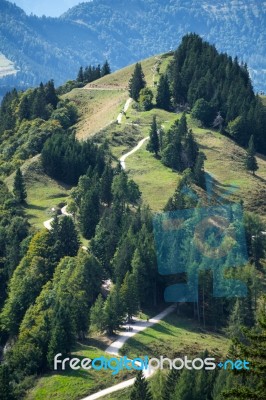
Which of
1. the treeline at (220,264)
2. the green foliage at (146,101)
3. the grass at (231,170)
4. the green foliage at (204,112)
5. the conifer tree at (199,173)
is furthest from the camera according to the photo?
the green foliage at (146,101)

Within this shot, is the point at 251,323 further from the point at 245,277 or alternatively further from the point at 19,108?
the point at 19,108

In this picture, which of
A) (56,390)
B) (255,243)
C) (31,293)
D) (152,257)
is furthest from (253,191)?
(56,390)

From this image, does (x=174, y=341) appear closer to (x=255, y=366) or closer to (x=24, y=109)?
(x=255, y=366)

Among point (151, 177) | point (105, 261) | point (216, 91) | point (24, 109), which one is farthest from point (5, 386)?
point (24, 109)

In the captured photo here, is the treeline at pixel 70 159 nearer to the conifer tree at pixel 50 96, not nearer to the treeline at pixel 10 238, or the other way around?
the treeline at pixel 10 238

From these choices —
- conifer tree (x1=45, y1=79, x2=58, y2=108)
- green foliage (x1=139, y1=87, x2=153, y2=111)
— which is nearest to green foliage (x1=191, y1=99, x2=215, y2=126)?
green foliage (x1=139, y1=87, x2=153, y2=111)

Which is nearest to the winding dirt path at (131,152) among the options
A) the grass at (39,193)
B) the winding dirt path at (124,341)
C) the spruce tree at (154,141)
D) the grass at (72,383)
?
the spruce tree at (154,141)
